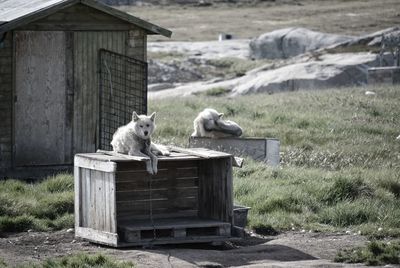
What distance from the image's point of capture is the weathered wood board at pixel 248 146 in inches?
805

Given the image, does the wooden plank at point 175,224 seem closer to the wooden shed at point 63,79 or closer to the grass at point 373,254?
the grass at point 373,254

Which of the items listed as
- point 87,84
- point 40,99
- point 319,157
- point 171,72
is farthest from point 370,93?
point 171,72

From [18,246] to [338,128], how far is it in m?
11.9

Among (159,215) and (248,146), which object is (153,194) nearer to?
(159,215)

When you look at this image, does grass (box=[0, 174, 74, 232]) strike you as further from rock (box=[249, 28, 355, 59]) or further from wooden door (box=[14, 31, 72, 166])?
rock (box=[249, 28, 355, 59])

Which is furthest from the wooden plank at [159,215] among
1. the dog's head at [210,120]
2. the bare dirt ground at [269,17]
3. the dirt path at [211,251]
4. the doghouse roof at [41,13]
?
the bare dirt ground at [269,17]

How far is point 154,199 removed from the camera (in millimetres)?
15688

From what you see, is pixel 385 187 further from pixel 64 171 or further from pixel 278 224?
pixel 64 171

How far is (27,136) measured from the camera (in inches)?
784

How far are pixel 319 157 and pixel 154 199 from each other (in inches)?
253

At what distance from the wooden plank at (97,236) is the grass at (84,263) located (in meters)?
1.10

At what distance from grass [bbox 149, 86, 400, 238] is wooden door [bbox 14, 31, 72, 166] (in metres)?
3.35

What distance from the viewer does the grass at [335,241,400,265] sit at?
44.1 feet

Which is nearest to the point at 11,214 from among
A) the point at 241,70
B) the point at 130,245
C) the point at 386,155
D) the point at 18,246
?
the point at 18,246
